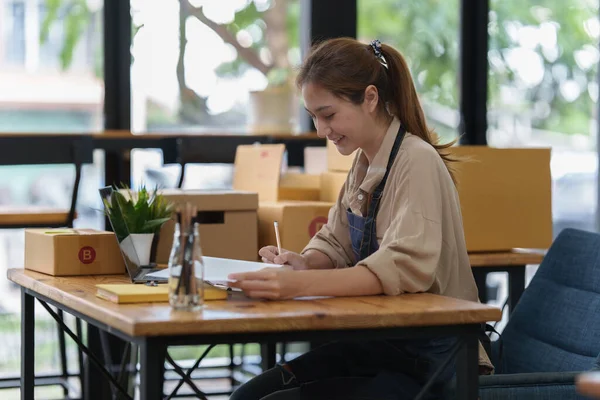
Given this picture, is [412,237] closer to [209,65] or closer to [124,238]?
[124,238]

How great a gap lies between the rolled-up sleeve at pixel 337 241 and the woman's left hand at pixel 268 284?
400 millimetres

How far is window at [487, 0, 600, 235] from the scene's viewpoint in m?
4.84

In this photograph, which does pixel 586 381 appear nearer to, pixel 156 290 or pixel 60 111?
pixel 156 290

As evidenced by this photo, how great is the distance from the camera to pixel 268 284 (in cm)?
169

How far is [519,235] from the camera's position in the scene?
2998 millimetres

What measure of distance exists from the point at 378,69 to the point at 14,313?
254 centimetres

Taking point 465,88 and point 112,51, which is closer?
point 112,51

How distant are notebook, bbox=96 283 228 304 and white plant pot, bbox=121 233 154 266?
351mm

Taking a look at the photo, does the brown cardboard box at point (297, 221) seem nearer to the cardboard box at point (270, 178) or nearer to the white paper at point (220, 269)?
the cardboard box at point (270, 178)

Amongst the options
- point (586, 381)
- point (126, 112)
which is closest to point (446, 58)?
point (126, 112)

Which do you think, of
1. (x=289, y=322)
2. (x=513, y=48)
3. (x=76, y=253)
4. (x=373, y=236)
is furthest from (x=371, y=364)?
(x=513, y=48)

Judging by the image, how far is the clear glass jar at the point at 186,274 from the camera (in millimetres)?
1596

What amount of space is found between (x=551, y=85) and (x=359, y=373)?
324 centimetres

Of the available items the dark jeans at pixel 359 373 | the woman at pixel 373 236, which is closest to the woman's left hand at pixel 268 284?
the woman at pixel 373 236
